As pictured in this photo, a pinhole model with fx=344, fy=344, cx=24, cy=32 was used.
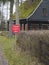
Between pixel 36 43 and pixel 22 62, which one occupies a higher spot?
pixel 36 43

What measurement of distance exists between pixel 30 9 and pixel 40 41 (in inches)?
1724

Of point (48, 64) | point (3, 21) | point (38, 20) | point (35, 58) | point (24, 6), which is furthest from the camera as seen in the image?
point (3, 21)

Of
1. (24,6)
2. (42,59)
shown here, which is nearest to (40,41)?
(42,59)

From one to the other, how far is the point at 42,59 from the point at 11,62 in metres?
2.65

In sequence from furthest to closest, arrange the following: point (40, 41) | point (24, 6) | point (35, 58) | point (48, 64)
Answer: point (24, 6), point (35, 58), point (40, 41), point (48, 64)

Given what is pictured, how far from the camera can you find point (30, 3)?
193 ft

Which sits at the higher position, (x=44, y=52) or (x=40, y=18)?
(x=44, y=52)

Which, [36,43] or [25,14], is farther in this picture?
[25,14]

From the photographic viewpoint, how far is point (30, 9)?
186 ft

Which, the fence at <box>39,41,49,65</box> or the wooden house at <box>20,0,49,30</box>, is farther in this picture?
the wooden house at <box>20,0,49,30</box>

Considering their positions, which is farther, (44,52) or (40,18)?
(40,18)

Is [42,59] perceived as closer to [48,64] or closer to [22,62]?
[48,64]

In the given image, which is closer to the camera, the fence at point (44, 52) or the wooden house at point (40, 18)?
the fence at point (44, 52)

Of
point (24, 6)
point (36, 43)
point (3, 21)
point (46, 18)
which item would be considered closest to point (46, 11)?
point (46, 18)
